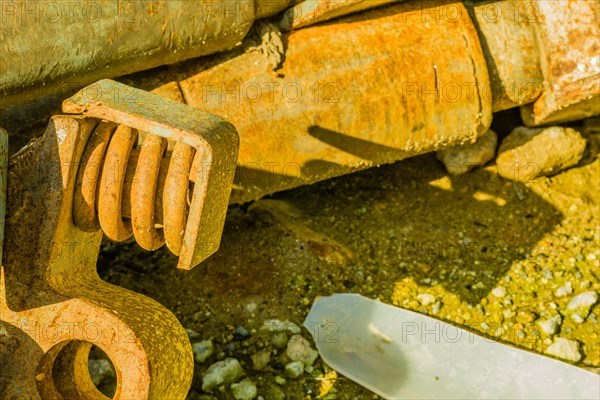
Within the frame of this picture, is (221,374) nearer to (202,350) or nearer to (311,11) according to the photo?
(202,350)

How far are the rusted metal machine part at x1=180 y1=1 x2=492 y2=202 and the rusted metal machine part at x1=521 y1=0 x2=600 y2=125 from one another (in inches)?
12.5

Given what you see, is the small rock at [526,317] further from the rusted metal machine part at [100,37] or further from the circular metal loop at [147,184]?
the circular metal loop at [147,184]

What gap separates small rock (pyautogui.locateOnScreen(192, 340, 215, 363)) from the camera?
311cm

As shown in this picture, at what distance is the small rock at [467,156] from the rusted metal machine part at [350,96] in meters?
0.38

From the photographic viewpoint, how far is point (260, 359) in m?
3.11

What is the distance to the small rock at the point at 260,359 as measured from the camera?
311cm

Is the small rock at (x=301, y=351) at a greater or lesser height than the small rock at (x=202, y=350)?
greater

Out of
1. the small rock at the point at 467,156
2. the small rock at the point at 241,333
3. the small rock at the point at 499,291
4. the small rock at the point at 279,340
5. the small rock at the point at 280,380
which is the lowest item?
the small rock at the point at 280,380

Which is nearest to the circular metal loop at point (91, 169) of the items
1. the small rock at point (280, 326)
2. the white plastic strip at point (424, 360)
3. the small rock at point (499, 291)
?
the small rock at point (280, 326)

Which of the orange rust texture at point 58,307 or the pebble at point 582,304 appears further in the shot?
the pebble at point 582,304

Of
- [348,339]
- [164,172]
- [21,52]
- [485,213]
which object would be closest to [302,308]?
[348,339]

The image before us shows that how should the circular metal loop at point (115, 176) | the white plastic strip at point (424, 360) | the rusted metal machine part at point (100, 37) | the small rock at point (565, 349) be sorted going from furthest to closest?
the small rock at point (565, 349)
the white plastic strip at point (424, 360)
the rusted metal machine part at point (100, 37)
the circular metal loop at point (115, 176)

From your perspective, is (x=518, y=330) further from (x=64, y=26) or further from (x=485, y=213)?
(x=64, y=26)

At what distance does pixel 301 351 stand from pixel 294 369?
0.27 feet
